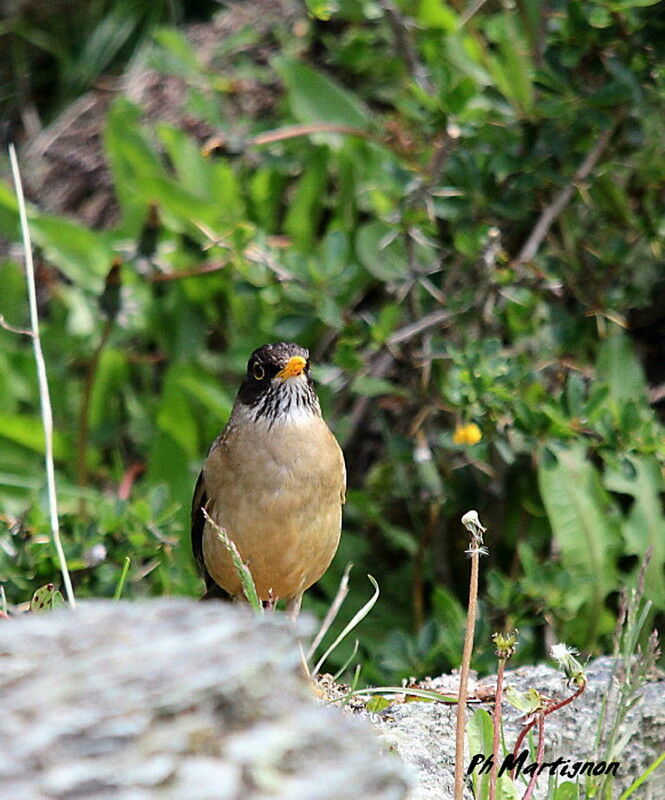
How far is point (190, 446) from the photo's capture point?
604 centimetres

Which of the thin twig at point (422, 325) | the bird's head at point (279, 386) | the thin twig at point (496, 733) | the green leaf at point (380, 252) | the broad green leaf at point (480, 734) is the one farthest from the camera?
the green leaf at point (380, 252)

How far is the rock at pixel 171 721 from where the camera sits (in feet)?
5.82

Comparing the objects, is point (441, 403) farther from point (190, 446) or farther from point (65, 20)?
point (65, 20)

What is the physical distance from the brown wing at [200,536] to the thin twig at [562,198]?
1.77 m

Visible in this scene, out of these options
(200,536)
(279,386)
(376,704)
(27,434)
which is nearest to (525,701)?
(376,704)

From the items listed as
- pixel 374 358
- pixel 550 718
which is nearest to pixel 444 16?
pixel 374 358

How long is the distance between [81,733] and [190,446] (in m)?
4.24

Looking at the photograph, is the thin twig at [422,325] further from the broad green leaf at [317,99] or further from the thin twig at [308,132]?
the broad green leaf at [317,99]

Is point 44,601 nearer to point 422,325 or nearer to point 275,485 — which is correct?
point 275,485

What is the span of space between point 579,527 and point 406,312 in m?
1.35

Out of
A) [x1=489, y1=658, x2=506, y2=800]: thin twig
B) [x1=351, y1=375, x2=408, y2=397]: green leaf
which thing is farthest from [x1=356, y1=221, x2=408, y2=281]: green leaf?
[x1=489, y1=658, x2=506, y2=800]: thin twig

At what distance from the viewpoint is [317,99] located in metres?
6.25

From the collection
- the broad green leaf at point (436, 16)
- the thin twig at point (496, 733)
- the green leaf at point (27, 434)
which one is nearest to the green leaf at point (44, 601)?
the thin twig at point (496, 733)

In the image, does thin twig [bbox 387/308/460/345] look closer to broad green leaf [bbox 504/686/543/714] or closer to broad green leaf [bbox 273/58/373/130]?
broad green leaf [bbox 273/58/373/130]
